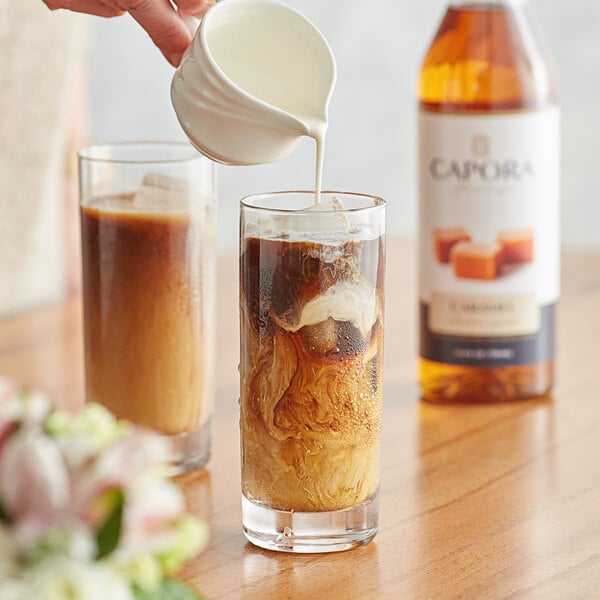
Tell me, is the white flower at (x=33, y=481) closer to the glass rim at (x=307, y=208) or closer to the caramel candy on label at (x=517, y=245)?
the glass rim at (x=307, y=208)

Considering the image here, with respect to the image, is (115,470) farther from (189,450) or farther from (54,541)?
(189,450)

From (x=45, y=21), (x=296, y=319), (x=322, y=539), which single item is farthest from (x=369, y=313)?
(x=45, y=21)

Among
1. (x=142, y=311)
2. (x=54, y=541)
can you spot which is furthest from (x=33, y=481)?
(x=142, y=311)

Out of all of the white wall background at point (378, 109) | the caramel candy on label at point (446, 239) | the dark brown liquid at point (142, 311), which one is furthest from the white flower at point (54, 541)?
the white wall background at point (378, 109)

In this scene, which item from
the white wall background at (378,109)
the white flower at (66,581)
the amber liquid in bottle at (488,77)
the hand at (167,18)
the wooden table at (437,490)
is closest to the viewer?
the white flower at (66,581)

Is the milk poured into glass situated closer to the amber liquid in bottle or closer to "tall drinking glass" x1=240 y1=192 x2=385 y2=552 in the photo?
"tall drinking glass" x1=240 y1=192 x2=385 y2=552

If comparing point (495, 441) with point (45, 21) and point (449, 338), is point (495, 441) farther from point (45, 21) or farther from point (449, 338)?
point (45, 21)

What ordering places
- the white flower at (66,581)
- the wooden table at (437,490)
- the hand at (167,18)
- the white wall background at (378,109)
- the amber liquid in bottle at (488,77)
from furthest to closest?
the white wall background at (378,109), the amber liquid in bottle at (488,77), the hand at (167,18), the wooden table at (437,490), the white flower at (66,581)
